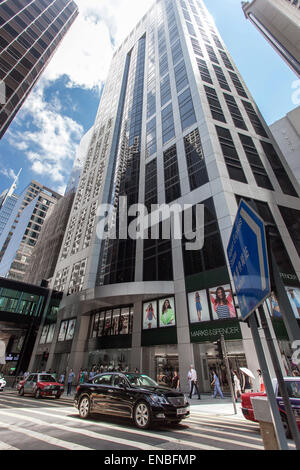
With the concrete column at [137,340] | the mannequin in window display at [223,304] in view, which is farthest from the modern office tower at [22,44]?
the mannequin in window display at [223,304]

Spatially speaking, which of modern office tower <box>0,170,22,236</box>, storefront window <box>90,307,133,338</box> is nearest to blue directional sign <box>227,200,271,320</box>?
storefront window <box>90,307,133,338</box>

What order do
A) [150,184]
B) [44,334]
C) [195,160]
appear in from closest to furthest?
[195,160] → [150,184] → [44,334]

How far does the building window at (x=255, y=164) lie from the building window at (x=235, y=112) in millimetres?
2251

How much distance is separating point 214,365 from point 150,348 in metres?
5.84

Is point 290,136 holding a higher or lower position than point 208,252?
higher

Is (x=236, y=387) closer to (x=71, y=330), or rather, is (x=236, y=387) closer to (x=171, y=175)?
(x=71, y=330)

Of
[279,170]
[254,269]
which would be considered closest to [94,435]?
[254,269]

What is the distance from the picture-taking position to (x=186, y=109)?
98.3 feet

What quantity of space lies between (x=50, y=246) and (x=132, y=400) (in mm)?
54703

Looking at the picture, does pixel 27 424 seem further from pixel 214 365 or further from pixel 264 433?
pixel 214 365

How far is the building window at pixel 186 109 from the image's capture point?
28398 millimetres

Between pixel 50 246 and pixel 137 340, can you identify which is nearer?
pixel 137 340

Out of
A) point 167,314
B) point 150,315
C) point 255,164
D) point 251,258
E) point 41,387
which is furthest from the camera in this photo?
point 255,164

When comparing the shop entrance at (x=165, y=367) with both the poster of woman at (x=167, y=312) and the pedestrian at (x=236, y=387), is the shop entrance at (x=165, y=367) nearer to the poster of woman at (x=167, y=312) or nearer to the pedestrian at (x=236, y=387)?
the poster of woman at (x=167, y=312)
